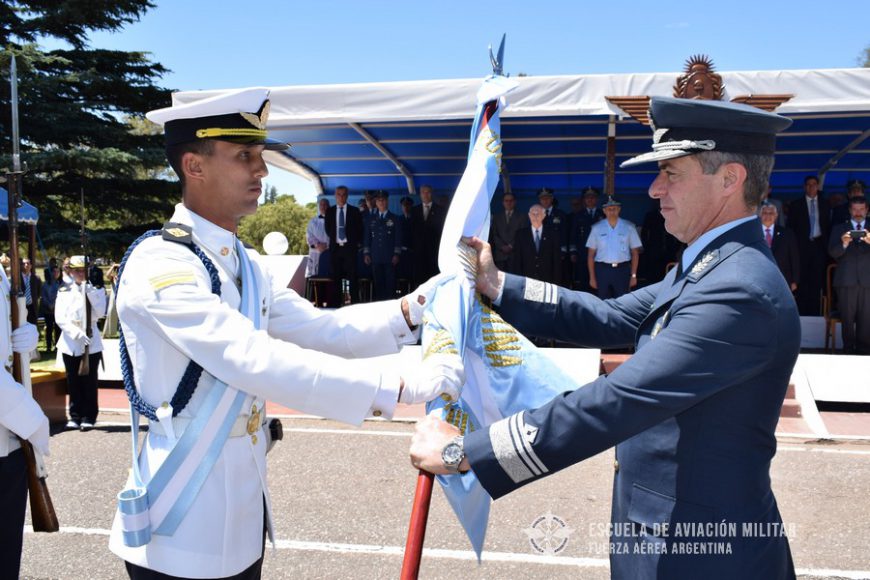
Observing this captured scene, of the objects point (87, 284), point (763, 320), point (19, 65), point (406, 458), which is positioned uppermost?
point (19, 65)

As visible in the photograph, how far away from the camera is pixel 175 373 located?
2094 millimetres

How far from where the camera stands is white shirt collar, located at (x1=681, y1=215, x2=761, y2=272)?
2.02 m

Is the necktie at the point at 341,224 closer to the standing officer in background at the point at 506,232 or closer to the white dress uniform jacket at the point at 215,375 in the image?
the standing officer in background at the point at 506,232

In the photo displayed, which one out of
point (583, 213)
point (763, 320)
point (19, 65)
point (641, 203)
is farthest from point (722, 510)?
point (19, 65)

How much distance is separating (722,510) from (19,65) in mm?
20441

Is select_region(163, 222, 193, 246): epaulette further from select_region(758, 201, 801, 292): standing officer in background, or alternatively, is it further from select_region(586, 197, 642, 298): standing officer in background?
select_region(758, 201, 801, 292): standing officer in background

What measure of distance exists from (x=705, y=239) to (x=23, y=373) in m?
3.61

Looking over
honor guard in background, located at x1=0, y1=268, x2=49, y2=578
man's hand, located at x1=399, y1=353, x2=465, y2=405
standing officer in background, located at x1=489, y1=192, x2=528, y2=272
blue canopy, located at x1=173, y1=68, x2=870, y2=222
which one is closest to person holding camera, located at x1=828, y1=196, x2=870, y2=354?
blue canopy, located at x1=173, y1=68, x2=870, y2=222

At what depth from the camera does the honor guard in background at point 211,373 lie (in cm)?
199

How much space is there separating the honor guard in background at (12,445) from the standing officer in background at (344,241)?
949 centimetres

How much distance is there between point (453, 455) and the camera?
200 centimetres

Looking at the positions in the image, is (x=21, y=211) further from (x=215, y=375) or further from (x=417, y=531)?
(x=417, y=531)

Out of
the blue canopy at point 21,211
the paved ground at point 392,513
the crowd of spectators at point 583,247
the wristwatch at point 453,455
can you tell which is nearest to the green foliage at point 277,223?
the crowd of spectators at point 583,247

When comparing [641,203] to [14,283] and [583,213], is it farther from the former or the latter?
[14,283]
